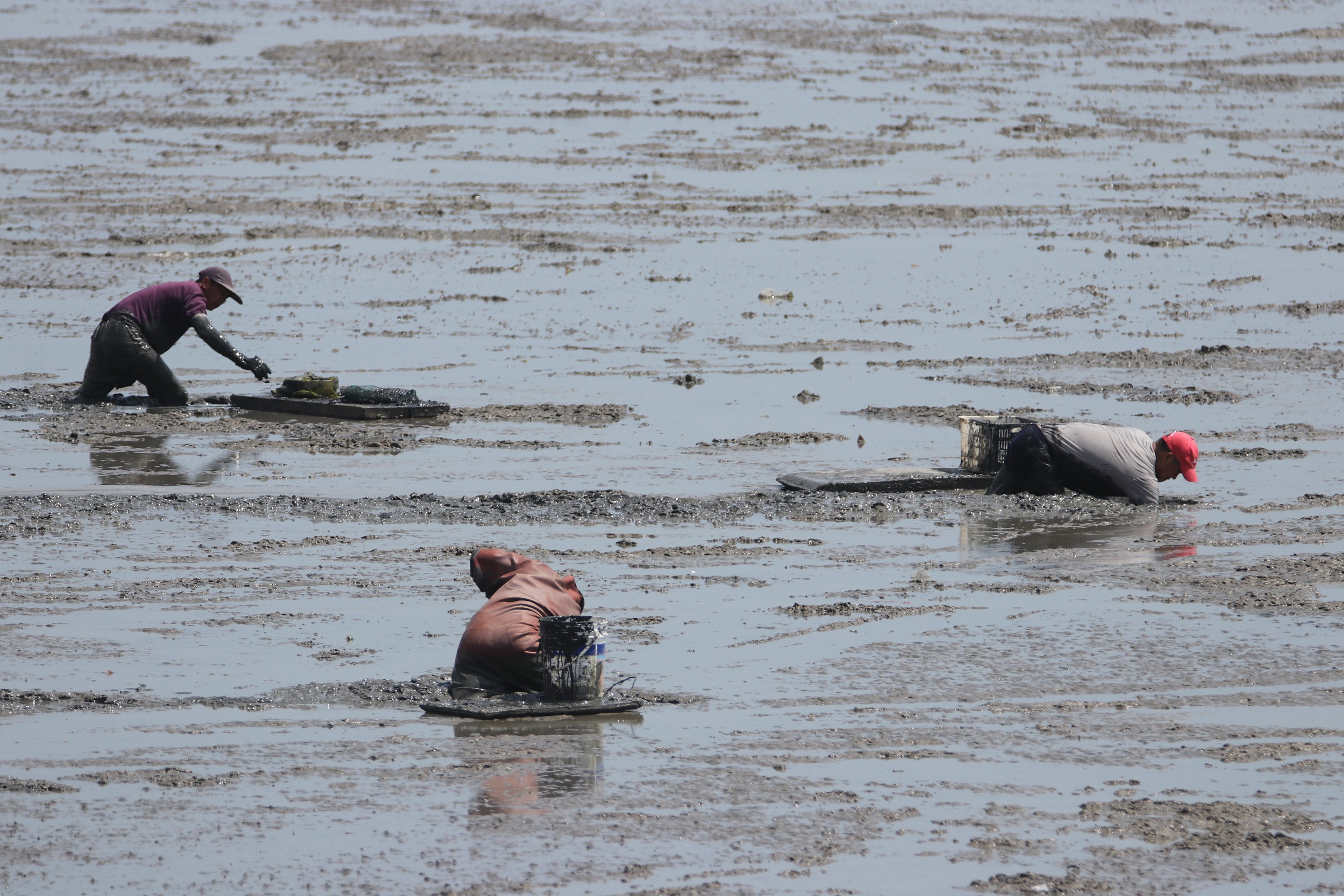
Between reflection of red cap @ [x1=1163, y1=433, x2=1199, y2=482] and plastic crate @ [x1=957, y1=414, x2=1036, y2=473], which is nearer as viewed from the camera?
reflection of red cap @ [x1=1163, y1=433, x2=1199, y2=482]

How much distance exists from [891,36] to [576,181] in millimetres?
15421

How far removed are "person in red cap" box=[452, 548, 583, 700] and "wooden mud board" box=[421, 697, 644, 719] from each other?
0.13 m

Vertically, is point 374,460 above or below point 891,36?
below

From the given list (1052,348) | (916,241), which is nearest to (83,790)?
(1052,348)

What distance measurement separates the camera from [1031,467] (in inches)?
500

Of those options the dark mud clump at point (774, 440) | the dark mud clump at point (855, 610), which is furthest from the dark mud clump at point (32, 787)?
the dark mud clump at point (774, 440)

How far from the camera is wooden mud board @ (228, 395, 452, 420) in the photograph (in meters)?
15.4

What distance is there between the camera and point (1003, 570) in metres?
10.9

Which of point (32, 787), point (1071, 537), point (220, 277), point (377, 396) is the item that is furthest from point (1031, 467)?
point (32, 787)

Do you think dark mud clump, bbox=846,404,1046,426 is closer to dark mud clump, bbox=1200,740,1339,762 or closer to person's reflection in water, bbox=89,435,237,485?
person's reflection in water, bbox=89,435,237,485

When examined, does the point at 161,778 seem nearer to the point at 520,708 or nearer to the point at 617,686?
the point at 520,708

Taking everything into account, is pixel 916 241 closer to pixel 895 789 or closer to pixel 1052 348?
pixel 1052 348

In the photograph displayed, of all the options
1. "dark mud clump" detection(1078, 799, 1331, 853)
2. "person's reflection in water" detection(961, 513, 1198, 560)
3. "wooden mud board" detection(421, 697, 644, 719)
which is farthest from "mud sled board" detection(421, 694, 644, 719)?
"person's reflection in water" detection(961, 513, 1198, 560)

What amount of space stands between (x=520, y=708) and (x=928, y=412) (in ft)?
27.5
